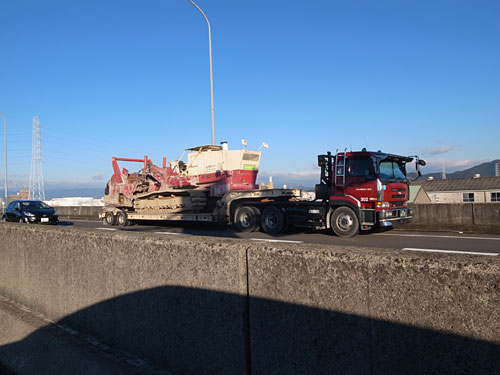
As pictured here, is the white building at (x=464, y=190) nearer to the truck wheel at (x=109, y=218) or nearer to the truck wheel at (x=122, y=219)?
the truck wheel at (x=122, y=219)

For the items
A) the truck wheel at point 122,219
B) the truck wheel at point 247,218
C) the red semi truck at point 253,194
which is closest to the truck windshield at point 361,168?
the red semi truck at point 253,194

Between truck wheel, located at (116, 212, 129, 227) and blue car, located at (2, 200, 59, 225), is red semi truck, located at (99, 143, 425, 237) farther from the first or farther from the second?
blue car, located at (2, 200, 59, 225)

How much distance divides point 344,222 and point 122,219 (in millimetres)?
11876

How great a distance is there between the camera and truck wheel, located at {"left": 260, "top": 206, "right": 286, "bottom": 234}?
13.3 m

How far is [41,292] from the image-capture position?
465 cm

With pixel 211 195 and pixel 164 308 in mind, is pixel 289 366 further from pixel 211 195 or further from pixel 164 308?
pixel 211 195

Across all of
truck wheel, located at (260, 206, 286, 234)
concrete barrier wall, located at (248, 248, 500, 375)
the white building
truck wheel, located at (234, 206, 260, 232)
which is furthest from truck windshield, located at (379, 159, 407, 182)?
the white building

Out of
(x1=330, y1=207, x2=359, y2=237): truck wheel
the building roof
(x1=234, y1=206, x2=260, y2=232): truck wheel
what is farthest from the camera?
the building roof

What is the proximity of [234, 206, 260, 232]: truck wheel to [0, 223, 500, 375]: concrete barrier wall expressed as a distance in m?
9.73

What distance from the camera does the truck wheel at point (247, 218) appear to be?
13.8 m

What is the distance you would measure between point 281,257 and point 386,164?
10229 mm

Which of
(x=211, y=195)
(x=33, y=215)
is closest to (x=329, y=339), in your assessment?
(x=211, y=195)

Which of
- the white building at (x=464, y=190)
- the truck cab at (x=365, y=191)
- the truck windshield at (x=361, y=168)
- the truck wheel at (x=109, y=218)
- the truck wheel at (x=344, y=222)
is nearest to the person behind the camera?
the truck cab at (x=365, y=191)

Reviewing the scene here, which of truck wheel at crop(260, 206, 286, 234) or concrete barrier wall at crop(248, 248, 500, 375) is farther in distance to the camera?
truck wheel at crop(260, 206, 286, 234)
